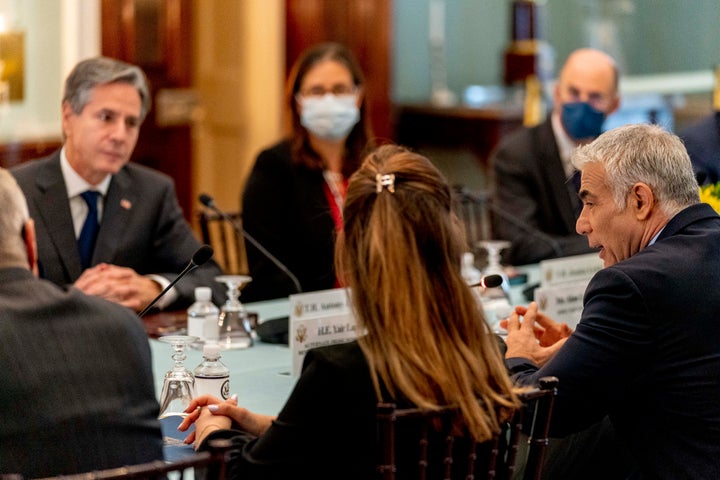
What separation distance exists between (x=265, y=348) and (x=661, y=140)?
44.5 inches

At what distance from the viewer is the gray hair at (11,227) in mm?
1564

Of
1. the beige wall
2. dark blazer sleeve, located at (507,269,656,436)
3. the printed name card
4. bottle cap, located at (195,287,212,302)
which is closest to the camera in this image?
dark blazer sleeve, located at (507,269,656,436)

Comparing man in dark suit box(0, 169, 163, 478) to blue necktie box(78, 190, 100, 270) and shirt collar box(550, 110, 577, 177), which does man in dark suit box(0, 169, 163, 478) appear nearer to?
blue necktie box(78, 190, 100, 270)

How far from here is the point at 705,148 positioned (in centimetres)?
361

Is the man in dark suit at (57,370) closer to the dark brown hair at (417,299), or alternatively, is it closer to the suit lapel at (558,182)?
the dark brown hair at (417,299)

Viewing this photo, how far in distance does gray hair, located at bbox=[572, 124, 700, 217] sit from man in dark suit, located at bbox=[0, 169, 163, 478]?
996 mm

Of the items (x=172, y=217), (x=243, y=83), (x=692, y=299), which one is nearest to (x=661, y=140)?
(x=692, y=299)

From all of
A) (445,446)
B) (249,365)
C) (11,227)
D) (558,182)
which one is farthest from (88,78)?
(445,446)

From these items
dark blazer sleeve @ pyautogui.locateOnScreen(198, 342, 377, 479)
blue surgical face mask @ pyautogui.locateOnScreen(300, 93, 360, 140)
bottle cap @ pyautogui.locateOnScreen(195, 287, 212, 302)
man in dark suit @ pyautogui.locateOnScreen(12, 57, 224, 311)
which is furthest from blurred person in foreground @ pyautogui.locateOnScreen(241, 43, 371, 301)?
dark blazer sleeve @ pyautogui.locateOnScreen(198, 342, 377, 479)

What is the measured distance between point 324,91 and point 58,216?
1080 mm

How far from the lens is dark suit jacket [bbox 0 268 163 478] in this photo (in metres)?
1.54

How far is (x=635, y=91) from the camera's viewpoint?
8.28 m

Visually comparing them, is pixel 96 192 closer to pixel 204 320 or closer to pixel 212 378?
pixel 204 320

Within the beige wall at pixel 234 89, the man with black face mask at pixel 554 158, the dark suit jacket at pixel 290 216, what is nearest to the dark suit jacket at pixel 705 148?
the man with black face mask at pixel 554 158
